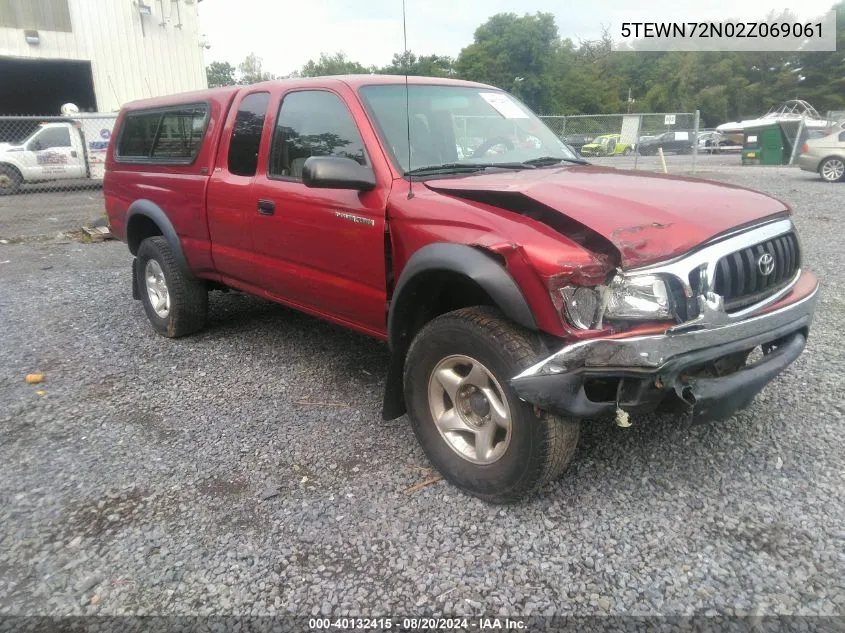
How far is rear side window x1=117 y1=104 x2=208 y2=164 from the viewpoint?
4.63 m

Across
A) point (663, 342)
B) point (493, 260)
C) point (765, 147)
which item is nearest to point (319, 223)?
point (493, 260)

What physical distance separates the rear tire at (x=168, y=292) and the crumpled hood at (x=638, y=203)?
2.61 m

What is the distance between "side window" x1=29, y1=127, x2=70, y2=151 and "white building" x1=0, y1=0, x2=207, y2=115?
6.53 m

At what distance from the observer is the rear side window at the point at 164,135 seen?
4630mm

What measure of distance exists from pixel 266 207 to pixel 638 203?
7.34 ft

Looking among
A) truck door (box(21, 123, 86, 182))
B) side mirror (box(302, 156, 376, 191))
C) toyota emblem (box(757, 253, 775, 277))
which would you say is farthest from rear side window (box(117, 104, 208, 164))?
truck door (box(21, 123, 86, 182))

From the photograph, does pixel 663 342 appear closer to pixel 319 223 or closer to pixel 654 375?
pixel 654 375

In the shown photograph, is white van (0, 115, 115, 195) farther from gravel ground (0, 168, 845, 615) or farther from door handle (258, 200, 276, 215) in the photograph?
door handle (258, 200, 276, 215)

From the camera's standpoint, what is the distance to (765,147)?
20906 mm

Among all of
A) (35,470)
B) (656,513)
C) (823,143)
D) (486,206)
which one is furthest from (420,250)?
(823,143)

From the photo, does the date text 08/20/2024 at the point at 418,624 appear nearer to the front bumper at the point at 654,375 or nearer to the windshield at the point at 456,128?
the front bumper at the point at 654,375

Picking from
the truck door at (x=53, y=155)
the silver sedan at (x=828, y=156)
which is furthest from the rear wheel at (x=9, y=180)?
the silver sedan at (x=828, y=156)

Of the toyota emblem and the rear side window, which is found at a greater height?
the rear side window

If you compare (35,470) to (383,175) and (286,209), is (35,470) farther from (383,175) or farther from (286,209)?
(383,175)
